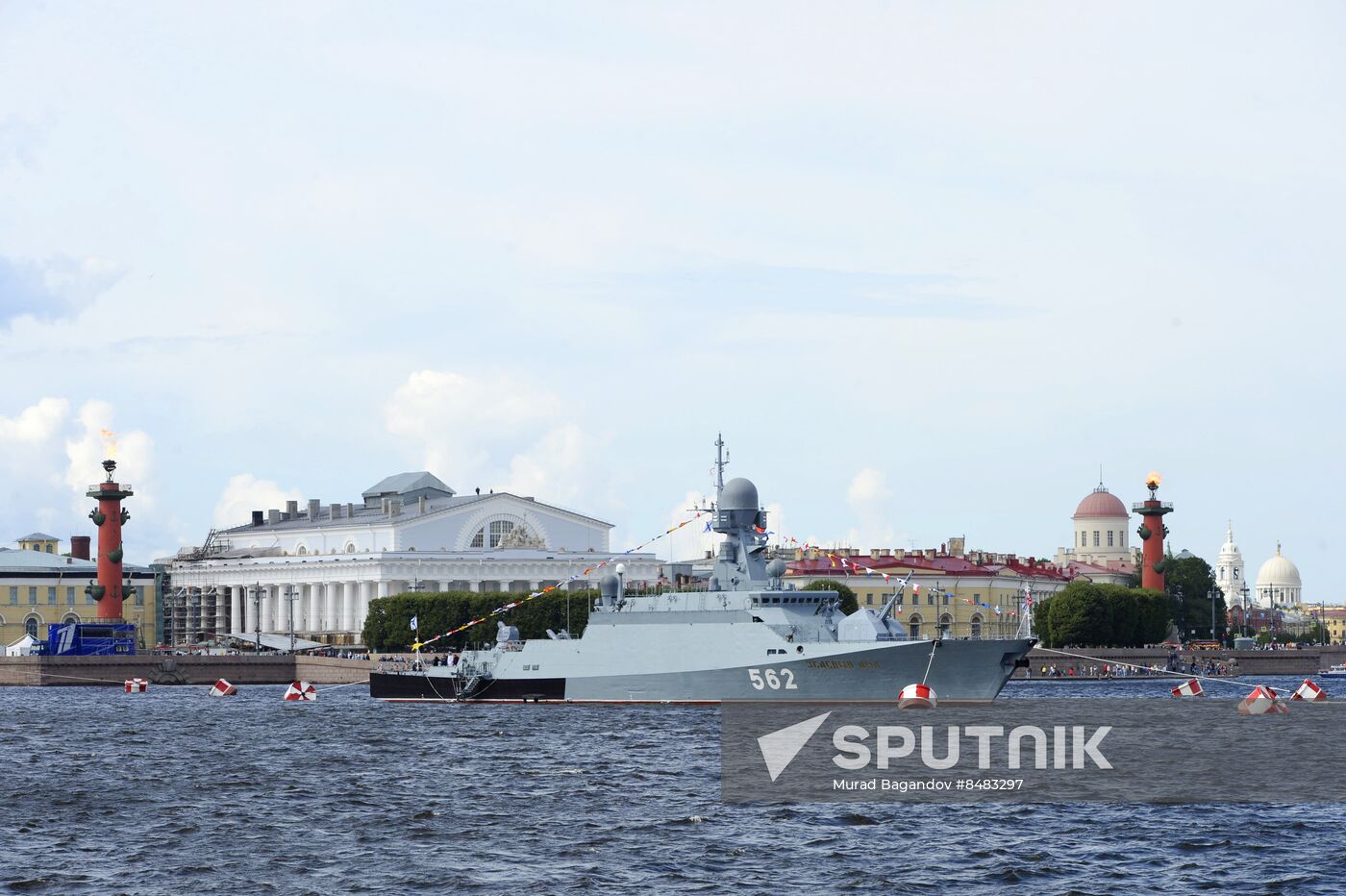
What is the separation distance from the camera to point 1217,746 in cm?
5028

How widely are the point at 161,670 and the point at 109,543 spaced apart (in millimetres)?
15241

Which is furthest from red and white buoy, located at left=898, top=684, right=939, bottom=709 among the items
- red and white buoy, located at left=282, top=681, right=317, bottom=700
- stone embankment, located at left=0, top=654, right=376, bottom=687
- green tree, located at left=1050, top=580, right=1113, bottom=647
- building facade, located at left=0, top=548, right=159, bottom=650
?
building facade, located at left=0, top=548, right=159, bottom=650

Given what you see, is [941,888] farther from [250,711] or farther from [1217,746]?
[250,711]

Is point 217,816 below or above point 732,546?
below

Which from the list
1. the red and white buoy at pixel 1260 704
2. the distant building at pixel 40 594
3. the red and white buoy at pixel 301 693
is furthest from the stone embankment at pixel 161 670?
the red and white buoy at pixel 1260 704

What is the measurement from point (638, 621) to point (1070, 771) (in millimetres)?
23632

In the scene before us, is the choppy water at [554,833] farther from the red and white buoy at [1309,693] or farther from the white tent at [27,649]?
the white tent at [27,649]

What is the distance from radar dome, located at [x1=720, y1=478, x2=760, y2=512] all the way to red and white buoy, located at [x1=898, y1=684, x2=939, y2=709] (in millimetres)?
10082

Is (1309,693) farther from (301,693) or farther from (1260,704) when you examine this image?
(301,693)

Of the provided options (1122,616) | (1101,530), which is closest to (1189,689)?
(1122,616)

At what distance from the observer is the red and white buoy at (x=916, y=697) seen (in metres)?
58.9

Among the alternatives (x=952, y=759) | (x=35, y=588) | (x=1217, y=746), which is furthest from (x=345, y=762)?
(x=35, y=588)

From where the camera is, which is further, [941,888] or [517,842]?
[517,842]

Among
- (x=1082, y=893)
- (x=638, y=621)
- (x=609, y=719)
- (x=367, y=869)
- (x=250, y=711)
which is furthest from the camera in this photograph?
(x=250, y=711)
